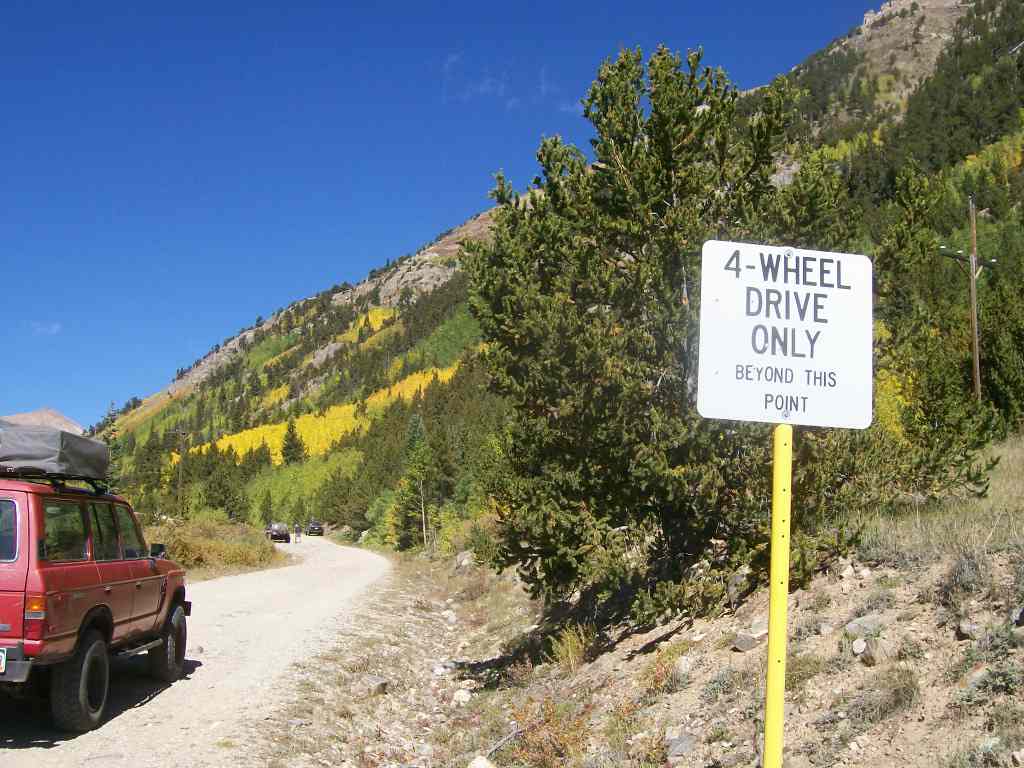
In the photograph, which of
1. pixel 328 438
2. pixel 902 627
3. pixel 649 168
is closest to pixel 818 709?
pixel 902 627

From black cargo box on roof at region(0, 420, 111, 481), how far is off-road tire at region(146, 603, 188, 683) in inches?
120

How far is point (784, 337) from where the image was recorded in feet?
10.7

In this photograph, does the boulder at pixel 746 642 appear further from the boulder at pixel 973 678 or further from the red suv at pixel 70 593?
the red suv at pixel 70 593

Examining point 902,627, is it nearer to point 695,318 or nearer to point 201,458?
point 695,318

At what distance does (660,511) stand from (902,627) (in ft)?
13.3

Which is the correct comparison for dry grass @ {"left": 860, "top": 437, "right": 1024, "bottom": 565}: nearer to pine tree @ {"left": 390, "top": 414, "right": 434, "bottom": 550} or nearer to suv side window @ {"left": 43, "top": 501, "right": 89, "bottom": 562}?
suv side window @ {"left": 43, "top": 501, "right": 89, "bottom": 562}

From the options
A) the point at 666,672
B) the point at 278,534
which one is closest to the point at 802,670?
the point at 666,672

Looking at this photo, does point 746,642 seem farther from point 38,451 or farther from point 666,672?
point 38,451

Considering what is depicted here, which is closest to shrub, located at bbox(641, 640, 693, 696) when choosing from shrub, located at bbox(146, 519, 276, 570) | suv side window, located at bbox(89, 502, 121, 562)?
suv side window, located at bbox(89, 502, 121, 562)

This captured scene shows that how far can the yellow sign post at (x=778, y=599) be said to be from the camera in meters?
3.20

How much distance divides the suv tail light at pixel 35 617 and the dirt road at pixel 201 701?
1.11m

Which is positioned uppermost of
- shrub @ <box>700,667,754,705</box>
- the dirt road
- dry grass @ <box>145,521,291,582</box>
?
shrub @ <box>700,667,754,705</box>

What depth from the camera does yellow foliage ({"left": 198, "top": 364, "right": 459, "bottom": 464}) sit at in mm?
171750

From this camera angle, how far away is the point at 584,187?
1107cm
